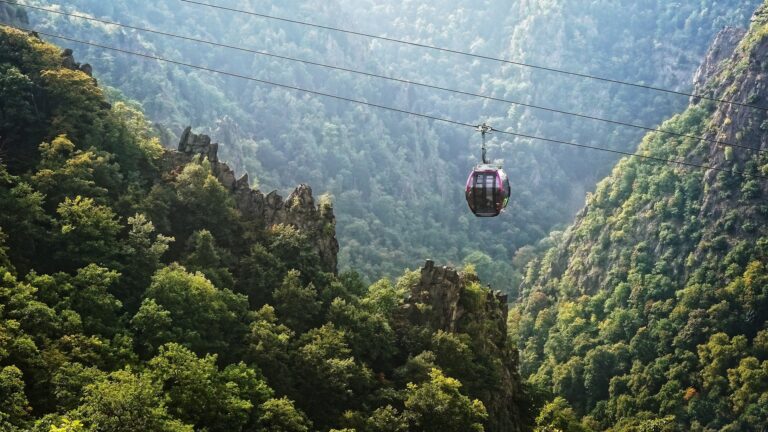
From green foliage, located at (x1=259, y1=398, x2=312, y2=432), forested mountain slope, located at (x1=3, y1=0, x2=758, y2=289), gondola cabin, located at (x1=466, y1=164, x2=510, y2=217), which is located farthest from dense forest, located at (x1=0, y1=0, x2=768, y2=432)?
gondola cabin, located at (x1=466, y1=164, x2=510, y2=217)

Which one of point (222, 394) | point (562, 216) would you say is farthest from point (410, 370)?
point (562, 216)

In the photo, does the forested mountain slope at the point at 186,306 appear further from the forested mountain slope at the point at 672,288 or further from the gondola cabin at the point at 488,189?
the forested mountain slope at the point at 672,288

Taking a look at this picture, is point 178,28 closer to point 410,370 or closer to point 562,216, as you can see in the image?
point 562,216

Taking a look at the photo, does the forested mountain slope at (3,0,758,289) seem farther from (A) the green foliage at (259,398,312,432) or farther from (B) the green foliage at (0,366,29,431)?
(B) the green foliage at (0,366,29,431)

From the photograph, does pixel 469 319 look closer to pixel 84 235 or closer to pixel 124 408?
pixel 84 235

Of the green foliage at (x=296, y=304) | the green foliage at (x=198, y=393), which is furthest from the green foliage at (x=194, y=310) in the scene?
the green foliage at (x=296, y=304)

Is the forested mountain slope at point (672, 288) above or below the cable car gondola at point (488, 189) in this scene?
above
